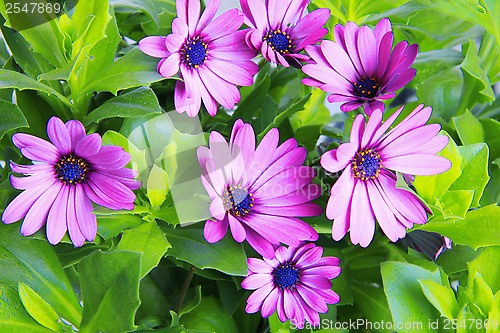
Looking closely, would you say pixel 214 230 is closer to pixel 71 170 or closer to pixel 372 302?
pixel 71 170

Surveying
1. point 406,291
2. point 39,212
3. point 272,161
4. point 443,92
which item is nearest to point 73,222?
point 39,212

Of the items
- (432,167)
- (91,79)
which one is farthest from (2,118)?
(432,167)

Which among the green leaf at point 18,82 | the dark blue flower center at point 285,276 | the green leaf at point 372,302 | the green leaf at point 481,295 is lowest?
the green leaf at point 372,302

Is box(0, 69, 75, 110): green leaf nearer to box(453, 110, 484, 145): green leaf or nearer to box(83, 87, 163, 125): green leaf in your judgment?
box(83, 87, 163, 125): green leaf

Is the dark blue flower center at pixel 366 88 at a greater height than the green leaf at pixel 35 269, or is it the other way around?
the dark blue flower center at pixel 366 88

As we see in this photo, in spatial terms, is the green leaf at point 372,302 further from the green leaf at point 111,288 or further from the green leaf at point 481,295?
the green leaf at point 111,288

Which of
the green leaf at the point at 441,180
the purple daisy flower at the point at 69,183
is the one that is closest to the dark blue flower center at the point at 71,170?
the purple daisy flower at the point at 69,183

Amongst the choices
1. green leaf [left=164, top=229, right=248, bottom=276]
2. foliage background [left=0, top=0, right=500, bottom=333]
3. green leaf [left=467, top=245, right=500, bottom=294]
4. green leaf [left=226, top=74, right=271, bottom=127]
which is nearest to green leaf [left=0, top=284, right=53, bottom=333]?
foliage background [left=0, top=0, right=500, bottom=333]
